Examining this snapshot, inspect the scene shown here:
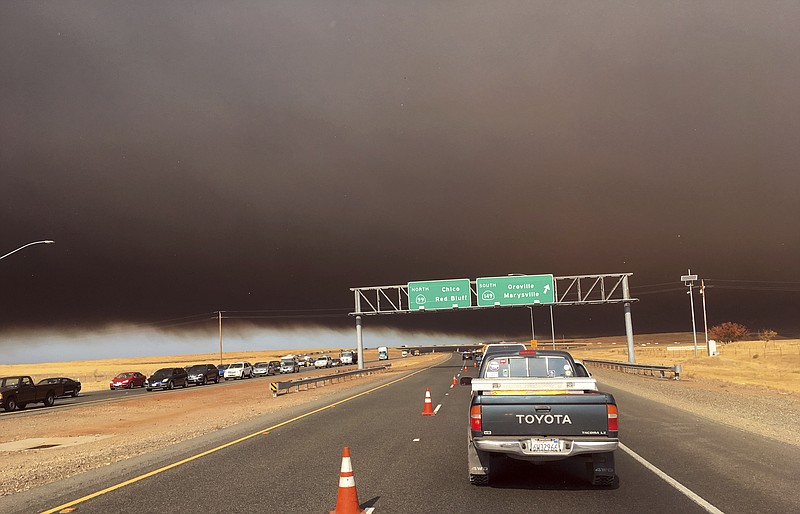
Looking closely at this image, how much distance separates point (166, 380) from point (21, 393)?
13.3m

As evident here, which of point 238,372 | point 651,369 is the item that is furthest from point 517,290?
point 238,372

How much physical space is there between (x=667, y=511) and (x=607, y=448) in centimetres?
90

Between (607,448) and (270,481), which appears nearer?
(607,448)

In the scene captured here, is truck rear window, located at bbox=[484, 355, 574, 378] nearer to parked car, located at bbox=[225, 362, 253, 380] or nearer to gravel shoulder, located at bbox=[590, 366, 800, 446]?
gravel shoulder, located at bbox=[590, 366, 800, 446]

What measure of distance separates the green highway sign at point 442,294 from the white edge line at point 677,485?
133 feet

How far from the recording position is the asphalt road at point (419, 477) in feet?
25.0

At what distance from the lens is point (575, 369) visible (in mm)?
10086

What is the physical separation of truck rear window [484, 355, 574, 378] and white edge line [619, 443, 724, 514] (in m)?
1.93

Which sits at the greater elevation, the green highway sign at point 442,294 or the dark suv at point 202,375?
the green highway sign at point 442,294

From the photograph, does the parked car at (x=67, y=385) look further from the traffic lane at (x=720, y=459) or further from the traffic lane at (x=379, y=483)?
the traffic lane at (x=720, y=459)

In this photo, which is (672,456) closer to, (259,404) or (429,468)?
(429,468)

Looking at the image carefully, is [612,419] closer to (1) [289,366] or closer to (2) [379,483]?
(2) [379,483]

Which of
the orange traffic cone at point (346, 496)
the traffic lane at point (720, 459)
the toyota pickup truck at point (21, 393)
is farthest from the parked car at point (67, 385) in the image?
the orange traffic cone at point (346, 496)

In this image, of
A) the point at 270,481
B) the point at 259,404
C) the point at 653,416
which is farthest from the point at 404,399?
the point at 270,481
